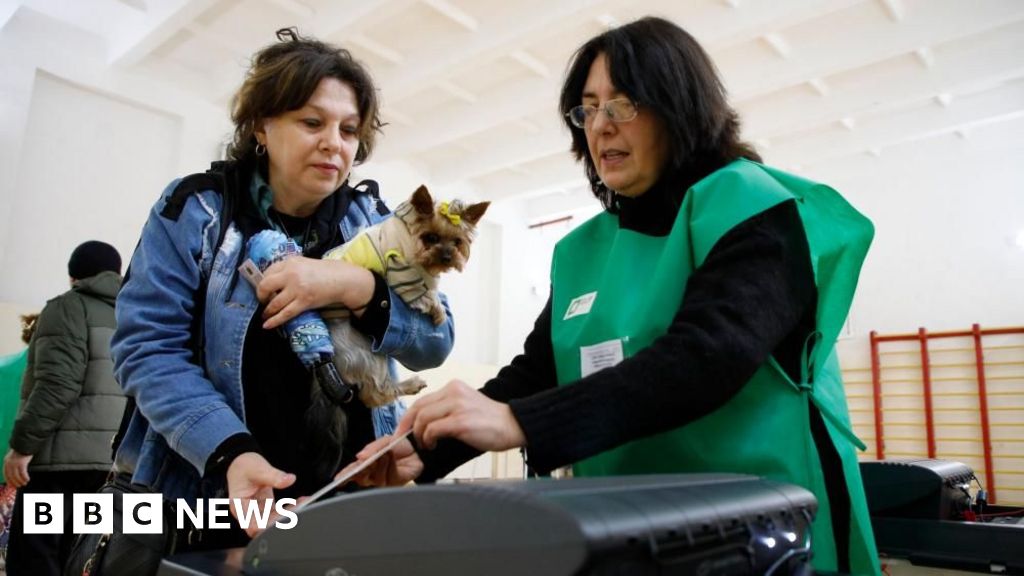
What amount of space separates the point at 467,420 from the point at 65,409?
2687mm

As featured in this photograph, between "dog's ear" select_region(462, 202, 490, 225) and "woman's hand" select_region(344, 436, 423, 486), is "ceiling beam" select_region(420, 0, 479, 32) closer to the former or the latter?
"dog's ear" select_region(462, 202, 490, 225)

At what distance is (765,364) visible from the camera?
81cm

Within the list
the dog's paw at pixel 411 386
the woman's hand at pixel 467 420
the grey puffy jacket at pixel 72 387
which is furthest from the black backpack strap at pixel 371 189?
the grey puffy jacket at pixel 72 387

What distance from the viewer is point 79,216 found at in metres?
5.30

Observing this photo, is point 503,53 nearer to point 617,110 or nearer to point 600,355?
point 617,110

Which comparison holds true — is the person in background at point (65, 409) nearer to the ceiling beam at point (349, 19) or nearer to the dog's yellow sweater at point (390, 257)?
the dog's yellow sweater at point (390, 257)

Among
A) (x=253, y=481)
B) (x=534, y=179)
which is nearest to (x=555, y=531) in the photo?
(x=253, y=481)

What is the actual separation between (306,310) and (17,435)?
2261 mm

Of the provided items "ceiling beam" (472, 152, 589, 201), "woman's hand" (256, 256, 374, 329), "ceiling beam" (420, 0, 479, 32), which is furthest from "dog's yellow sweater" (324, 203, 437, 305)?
"ceiling beam" (472, 152, 589, 201)

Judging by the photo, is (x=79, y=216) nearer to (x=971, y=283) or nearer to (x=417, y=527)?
(x=417, y=527)

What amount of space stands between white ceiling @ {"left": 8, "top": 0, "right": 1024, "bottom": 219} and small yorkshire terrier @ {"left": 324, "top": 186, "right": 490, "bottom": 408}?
291 centimetres

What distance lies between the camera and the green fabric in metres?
3.47

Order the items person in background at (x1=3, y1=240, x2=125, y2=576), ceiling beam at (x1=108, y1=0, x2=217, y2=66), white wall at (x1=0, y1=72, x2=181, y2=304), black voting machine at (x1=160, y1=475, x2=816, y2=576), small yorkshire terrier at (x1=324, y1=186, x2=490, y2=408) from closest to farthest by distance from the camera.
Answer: black voting machine at (x1=160, y1=475, x2=816, y2=576)
small yorkshire terrier at (x1=324, y1=186, x2=490, y2=408)
person in background at (x1=3, y1=240, x2=125, y2=576)
ceiling beam at (x1=108, y1=0, x2=217, y2=66)
white wall at (x1=0, y1=72, x2=181, y2=304)

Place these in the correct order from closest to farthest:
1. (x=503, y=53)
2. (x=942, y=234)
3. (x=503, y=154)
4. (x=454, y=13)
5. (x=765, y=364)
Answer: (x=765, y=364)
(x=454, y=13)
(x=503, y=53)
(x=942, y=234)
(x=503, y=154)
